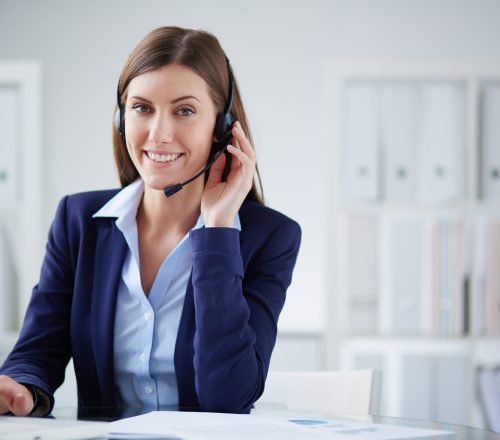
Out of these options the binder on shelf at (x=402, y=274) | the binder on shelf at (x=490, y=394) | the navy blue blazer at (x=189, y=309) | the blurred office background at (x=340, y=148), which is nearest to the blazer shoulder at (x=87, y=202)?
the navy blue blazer at (x=189, y=309)

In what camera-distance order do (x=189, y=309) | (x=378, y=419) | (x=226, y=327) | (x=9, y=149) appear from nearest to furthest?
(x=378, y=419) → (x=226, y=327) → (x=189, y=309) → (x=9, y=149)

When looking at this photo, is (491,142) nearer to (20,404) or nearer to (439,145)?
(439,145)

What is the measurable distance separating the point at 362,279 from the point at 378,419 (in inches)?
68.4

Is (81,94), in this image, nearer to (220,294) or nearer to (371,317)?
(371,317)

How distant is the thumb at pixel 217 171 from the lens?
1.67 m

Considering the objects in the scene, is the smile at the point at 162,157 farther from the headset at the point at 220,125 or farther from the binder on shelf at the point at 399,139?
the binder on shelf at the point at 399,139

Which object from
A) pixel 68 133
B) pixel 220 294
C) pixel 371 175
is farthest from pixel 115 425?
pixel 68 133

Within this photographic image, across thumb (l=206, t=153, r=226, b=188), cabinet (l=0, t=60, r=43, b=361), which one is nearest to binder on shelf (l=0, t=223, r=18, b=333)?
cabinet (l=0, t=60, r=43, b=361)

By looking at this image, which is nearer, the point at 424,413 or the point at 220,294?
the point at 220,294

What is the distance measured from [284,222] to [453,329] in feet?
4.97

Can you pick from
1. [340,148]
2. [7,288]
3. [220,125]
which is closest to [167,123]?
[220,125]

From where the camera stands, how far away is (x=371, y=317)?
2990mm

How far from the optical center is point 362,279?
9.78 ft

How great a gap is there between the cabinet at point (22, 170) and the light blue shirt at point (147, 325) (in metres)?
1.61
